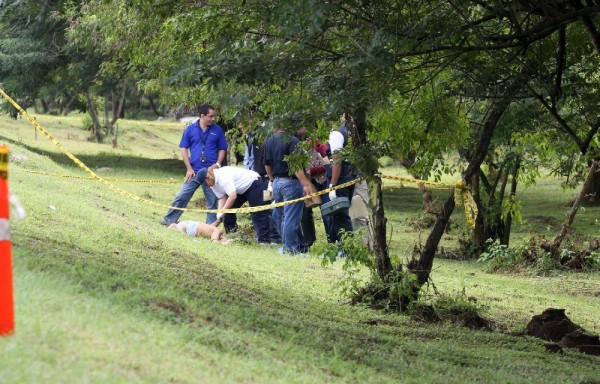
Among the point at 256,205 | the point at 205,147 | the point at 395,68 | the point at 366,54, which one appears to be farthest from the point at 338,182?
the point at 366,54

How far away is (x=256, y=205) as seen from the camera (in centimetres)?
1566

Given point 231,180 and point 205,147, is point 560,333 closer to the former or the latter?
point 231,180

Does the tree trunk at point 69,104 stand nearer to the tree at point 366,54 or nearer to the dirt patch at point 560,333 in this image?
the tree at point 366,54

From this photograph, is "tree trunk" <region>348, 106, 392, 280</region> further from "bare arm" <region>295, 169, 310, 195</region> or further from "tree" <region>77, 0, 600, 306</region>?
"bare arm" <region>295, 169, 310, 195</region>

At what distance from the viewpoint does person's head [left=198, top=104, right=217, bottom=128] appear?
16.3 metres

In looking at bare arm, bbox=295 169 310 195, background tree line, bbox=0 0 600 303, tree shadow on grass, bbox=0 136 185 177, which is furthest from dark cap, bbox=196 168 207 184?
tree shadow on grass, bbox=0 136 185 177

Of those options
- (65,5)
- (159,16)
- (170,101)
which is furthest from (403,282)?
(65,5)

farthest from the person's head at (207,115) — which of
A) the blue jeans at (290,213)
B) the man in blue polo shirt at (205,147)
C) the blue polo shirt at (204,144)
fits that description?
the blue jeans at (290,213)

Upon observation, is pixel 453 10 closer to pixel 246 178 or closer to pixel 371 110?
pixel 371 110

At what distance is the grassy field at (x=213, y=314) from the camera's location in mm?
5711

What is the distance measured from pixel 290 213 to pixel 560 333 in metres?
4.95

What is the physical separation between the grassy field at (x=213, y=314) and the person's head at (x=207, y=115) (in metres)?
1.73

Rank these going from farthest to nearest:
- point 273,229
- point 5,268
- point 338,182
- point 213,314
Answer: point 273,229
point 338,182
point 213,314
point 5,268

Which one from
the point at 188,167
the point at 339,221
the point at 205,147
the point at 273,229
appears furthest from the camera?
the point at 205,147
